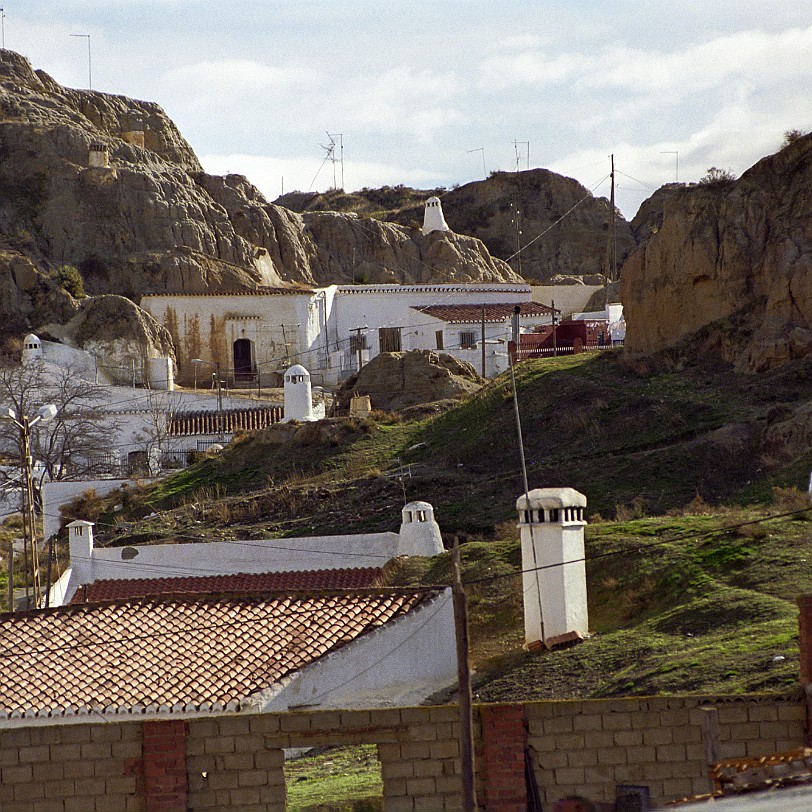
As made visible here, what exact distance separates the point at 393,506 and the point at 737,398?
7236mm

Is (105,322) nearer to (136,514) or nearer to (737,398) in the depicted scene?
(136,514)

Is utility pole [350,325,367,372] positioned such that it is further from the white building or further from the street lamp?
the street lamp

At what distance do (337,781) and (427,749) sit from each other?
270 cm

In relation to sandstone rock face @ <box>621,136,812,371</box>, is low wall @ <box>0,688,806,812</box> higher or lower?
lower

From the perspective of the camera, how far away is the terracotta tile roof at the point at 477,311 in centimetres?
5178

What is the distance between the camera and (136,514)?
33.8 metres

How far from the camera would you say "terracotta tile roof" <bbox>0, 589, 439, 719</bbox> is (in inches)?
685

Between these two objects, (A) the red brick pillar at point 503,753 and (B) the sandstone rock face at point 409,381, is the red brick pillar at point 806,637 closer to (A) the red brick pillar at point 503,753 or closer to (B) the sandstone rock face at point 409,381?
(A) the red brick pillar at point 503,753

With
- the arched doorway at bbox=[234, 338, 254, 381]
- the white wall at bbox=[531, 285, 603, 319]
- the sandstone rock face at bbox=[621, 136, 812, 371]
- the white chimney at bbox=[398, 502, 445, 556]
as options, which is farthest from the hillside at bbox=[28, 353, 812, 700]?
the white wall at bbox=[531, 285, 603, 319]

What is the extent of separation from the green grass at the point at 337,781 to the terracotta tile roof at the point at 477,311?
3458 centimetres

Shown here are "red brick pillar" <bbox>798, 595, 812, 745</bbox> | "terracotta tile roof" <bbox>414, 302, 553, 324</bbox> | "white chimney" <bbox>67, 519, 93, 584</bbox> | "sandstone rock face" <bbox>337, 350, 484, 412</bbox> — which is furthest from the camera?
"terracotta tile roof" <bbox>414, 302, 553, 324</bbox>

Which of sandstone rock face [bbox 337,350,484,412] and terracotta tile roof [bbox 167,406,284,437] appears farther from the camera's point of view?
terracotta tile roof [bbox 167,406,284,437]

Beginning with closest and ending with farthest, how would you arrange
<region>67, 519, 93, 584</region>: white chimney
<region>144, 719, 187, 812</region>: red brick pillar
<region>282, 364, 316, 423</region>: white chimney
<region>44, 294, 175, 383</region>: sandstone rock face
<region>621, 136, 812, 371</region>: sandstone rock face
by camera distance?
<region>144, 719, 187, 812</region>: red brick pillar
<region>67, 519, 93, 584</region>: white chimney
<region>621, 136, 812, 371</region>: sandstone rock face
<region>282, 364, 316, 423</region>: white chimney
<region>44, 294, 175, 383</region>: sandstone rock face

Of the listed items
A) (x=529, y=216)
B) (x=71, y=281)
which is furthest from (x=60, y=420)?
(x=529, y=216)
